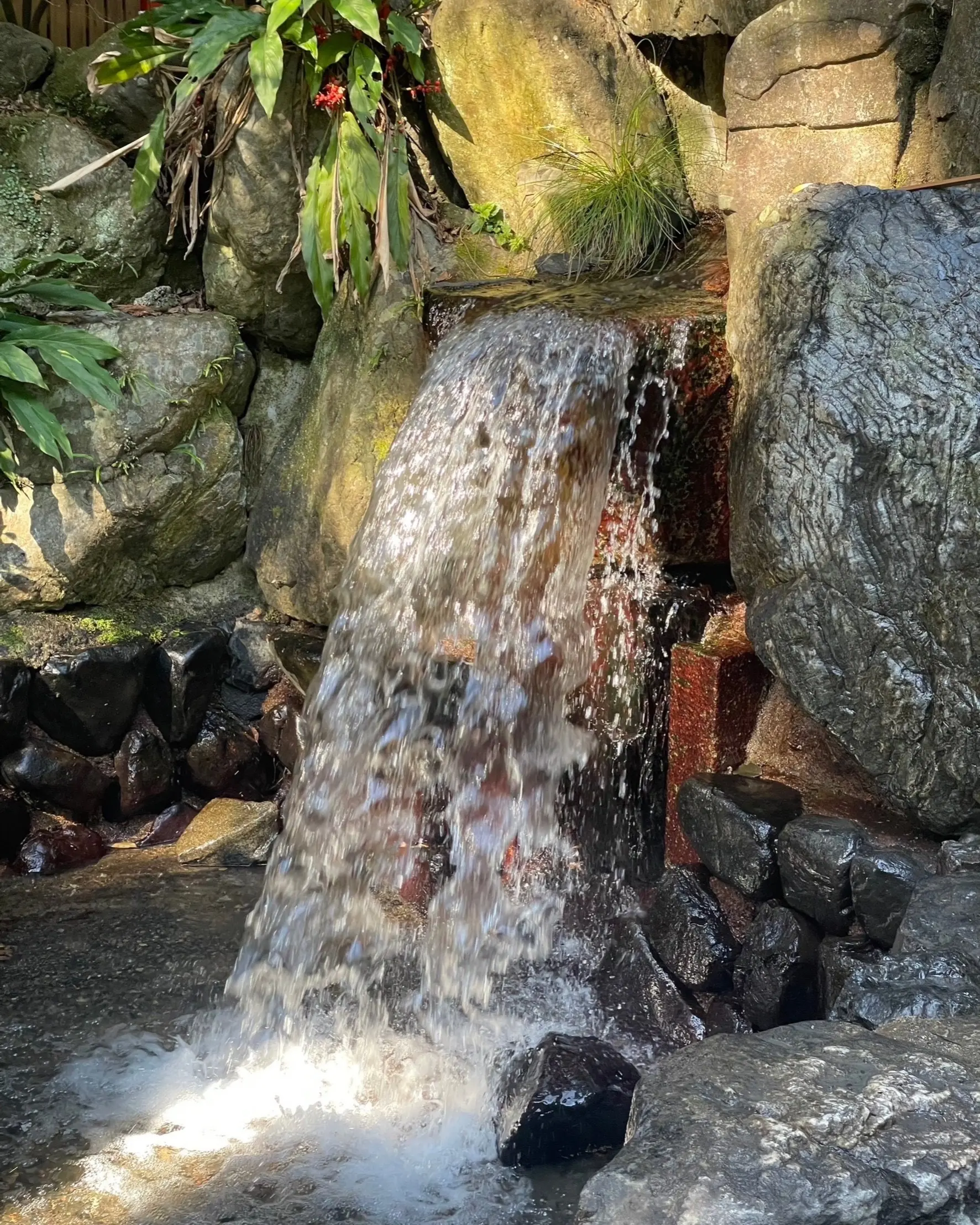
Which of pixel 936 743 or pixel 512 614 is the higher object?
pixel 512 614

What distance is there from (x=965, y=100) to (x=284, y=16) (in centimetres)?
235

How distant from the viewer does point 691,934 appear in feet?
10.6

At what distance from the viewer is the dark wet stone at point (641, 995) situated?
10.3 feet

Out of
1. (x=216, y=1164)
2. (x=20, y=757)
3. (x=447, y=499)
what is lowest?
(x=216, y=1164)

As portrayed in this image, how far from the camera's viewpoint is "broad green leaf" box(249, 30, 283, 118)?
4.26m

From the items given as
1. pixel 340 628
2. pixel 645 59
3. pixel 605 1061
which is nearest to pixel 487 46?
pixel 645 59

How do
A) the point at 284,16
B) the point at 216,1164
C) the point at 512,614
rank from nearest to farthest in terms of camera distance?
1. the point at 216,1164
2. the point at 512,614
3. the point at 284,16

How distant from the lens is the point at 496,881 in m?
3.79

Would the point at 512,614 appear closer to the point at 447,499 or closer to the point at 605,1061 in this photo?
the point at 447,499

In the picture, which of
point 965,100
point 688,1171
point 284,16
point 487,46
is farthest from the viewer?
point 487,46

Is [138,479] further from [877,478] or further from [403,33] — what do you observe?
[877,478]

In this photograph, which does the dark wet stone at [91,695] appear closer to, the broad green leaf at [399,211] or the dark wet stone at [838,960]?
the broad green leaf at [399,211]

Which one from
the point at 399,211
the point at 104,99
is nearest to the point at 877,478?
the point at 399,211

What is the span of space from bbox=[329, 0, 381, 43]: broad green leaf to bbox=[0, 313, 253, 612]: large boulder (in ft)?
4.11
